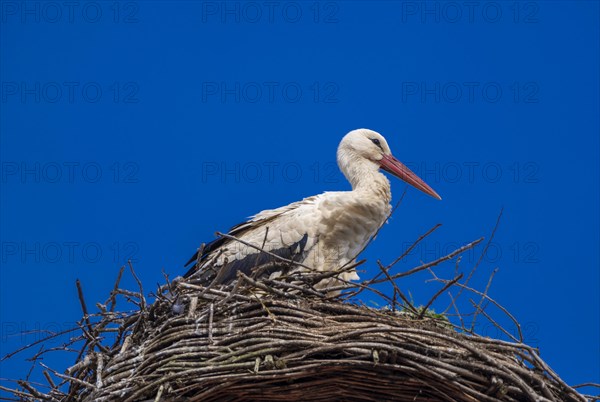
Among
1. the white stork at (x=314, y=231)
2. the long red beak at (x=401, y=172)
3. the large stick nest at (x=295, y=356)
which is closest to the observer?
the large stick nest at (x=295, y=356)

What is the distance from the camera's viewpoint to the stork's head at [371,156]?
275 inches

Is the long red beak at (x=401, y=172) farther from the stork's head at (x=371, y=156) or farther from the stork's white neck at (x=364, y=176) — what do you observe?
the stork's white neck at (x=364, y=176)

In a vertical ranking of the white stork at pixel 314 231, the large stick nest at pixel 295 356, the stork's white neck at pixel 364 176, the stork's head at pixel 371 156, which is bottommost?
the large stick nest at pixel 295 356

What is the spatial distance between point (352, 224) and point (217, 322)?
204cm

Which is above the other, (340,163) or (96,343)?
(340,163)

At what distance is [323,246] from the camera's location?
20.7 feet

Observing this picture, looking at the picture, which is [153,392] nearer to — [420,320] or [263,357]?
[263,357]

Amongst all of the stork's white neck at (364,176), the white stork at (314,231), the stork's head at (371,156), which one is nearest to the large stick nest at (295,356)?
the white stork at (314,231)

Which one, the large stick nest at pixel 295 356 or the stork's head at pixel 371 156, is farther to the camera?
the stork's head at pixel 371 156

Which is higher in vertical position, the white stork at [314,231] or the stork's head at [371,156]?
the stork's head at [371,156]

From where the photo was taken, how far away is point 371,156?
7039 millimetres

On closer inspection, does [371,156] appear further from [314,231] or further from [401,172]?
[314,231]

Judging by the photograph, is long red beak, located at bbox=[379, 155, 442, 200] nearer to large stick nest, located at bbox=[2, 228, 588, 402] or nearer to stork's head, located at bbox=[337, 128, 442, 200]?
stork's head, located at bbox=[337, 128, 442, 200]

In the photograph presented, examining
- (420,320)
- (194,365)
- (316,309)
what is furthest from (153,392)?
(420,320)
